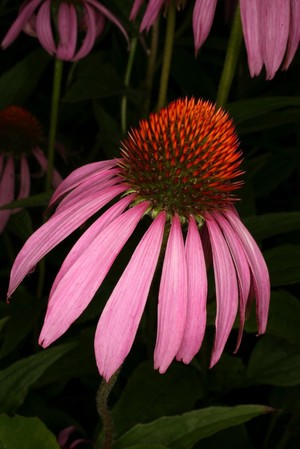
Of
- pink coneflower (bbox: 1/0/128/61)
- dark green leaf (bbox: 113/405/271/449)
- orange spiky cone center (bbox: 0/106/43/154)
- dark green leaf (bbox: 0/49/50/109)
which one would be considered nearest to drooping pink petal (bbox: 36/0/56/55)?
pink coneflower (bbox: 1/0/128/61)

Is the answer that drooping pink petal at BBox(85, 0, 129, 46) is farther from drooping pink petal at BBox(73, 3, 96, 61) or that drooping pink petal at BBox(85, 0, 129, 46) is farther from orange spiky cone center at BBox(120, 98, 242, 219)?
orange spiky cone center at BBox(120, 98, 242, 219)

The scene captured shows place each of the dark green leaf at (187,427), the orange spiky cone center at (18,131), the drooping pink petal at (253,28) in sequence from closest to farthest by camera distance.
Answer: the dark green leaf at (187,427)
the drooping pink petal at (253,28)
the orange spiky cone center at (18,131)

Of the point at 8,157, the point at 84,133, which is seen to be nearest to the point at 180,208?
the point at 8,157

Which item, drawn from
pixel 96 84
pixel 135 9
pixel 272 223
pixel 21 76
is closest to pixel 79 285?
pixel 272 223

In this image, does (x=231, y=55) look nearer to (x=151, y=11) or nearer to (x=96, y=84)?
(x=151, y=11)

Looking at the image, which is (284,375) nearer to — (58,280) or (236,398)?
(236,398)

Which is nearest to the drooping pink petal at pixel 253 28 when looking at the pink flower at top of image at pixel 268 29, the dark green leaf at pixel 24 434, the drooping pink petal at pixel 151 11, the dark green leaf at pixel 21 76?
the pink flower at top of image at pixel 268 29

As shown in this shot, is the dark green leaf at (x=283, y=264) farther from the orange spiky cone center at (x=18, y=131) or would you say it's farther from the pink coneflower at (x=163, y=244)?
the orange spiky cone center at (x=18, y=131)
